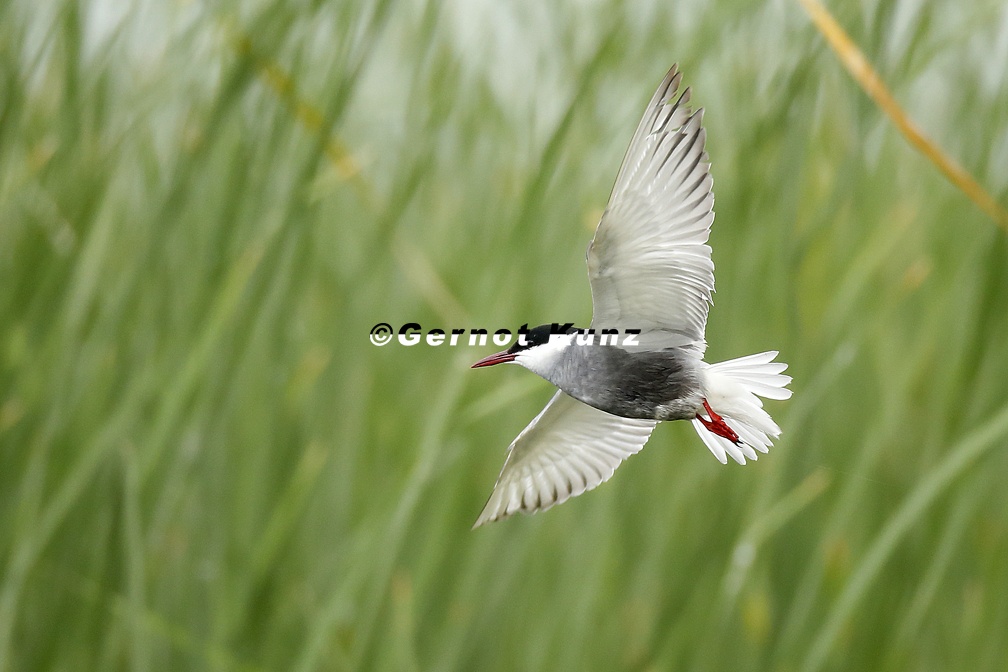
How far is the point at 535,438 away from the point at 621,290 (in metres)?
0.12

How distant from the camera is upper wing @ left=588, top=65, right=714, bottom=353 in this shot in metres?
0.34

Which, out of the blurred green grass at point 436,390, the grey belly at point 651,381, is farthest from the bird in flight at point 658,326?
the blurred green grass at point 436,390

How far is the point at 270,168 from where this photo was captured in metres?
0.66

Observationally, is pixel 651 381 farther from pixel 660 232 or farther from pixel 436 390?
pixel 436 390

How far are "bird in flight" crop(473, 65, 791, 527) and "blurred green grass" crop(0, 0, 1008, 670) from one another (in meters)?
0.15

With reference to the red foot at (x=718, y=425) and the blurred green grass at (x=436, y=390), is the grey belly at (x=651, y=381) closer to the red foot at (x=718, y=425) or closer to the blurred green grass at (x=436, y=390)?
the red foot at (x=718, y=425)

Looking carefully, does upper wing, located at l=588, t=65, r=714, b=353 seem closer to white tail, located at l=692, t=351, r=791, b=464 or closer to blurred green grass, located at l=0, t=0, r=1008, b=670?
white tail, located at l=692, t=351, r=791, b=464

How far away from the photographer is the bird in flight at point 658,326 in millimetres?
343

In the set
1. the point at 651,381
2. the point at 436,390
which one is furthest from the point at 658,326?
the point at 436,390

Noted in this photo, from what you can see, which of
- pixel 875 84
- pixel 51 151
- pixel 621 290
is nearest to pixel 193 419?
pixel 51 151

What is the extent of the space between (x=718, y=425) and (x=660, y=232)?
0.30 feet

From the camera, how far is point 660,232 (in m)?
0.36

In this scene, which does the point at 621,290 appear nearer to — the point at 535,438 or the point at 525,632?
the point at 535,438

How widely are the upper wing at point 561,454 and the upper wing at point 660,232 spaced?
0.07 m
